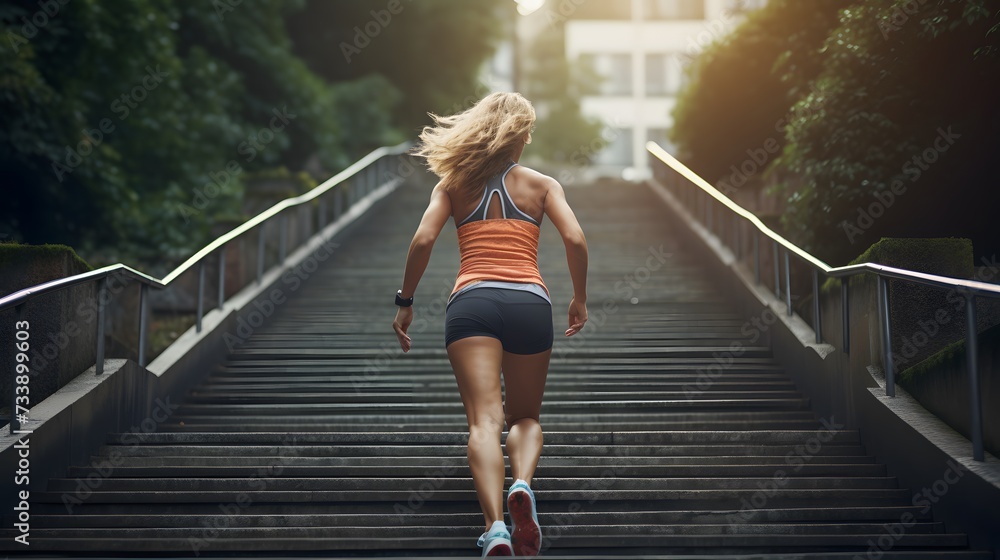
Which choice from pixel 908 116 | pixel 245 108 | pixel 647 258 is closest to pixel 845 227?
pixel 908 116

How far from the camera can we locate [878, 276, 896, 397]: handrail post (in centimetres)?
555

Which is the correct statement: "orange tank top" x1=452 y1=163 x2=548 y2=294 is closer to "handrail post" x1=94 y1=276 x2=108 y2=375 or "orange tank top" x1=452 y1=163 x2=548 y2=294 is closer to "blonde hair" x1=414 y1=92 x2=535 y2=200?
"blonde hair" x1=414 y1=92 x2=535 y2=200

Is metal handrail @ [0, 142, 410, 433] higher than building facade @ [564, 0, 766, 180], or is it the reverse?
building facade @ [564, 0, 766, 180]

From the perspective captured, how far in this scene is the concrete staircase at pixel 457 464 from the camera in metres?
4.59

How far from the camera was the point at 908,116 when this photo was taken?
823cm

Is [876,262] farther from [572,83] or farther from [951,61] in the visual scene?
[572,83]

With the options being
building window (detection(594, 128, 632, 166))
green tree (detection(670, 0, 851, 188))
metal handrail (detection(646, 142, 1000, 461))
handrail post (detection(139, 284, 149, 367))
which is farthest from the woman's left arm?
building window (detection(594, 128, 632, 166))

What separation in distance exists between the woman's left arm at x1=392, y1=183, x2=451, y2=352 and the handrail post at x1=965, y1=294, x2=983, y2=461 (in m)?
2.23

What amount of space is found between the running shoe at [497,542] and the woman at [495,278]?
116 mm

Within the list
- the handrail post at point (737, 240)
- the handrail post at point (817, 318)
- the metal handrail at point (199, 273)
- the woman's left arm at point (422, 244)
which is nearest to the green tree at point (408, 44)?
the metal handrail at point (199, 273)

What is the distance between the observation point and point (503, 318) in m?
4.22

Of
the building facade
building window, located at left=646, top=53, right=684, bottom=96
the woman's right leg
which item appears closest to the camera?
the woman's right leg

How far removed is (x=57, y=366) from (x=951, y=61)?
633cm

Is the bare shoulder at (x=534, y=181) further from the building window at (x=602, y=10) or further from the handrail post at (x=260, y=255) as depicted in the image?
the building window at (x=602, y=10)
